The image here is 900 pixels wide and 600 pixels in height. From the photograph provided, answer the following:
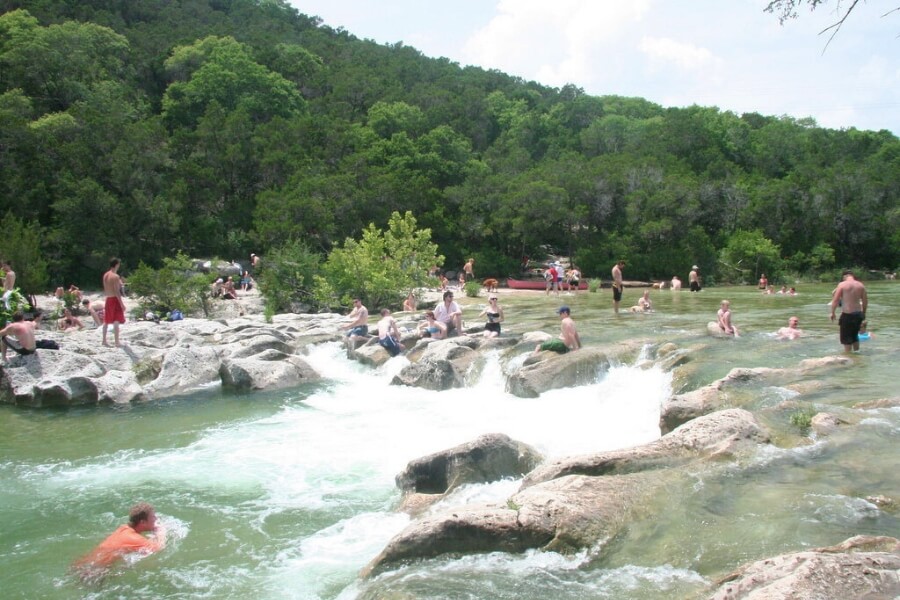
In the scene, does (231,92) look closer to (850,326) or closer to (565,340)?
(565,340)

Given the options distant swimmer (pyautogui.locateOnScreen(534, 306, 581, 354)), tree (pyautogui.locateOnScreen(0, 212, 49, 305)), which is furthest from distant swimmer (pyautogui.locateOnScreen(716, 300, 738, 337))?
tree (pyautogui.locateOnScreen(0, 212, 49, 305))

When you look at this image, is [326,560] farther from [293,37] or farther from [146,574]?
[293,37]

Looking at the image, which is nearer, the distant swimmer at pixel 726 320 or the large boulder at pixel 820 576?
the large boulder at pixel 820 576

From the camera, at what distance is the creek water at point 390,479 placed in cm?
630

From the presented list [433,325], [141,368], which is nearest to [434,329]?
[433,325]

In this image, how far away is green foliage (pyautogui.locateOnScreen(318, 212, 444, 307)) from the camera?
91.5ft

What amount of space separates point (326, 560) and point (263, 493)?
2612 millimetres

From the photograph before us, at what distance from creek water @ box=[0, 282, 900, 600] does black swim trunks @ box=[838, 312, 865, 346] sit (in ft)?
1.73

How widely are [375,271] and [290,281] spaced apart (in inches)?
176

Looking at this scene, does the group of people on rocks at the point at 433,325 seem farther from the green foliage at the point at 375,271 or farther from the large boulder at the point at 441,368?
the green foliage at the point at 375,271

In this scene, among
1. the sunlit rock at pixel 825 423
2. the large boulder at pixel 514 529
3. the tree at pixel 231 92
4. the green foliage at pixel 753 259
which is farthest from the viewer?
the tree at pixel 231 92

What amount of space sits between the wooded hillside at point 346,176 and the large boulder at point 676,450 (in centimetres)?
2768

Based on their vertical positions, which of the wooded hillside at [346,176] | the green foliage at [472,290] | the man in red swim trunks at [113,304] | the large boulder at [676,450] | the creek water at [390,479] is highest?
the wooded hillside at [346,176]

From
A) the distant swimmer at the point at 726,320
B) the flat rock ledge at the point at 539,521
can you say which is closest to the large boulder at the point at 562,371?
the distant swimmer at the point at 726,320
